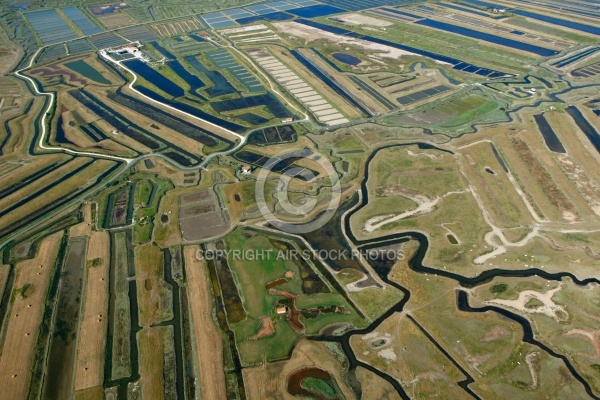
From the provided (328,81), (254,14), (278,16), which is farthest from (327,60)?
(254,14)

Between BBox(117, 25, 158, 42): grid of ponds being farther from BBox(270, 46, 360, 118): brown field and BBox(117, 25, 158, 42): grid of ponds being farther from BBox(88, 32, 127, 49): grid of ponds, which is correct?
BBox(270, 46, 360, 118): brown field

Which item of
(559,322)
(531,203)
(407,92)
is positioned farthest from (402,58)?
(559,322)

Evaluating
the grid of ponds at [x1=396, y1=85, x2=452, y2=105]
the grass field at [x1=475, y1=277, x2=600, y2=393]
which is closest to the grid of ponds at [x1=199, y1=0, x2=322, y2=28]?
the grid of ponds at [x1=396, y1=85, x2=452, y2=105]

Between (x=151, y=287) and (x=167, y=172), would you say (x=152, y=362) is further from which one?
(x=167, y=172)

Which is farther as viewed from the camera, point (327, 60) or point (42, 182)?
point (327, 60)

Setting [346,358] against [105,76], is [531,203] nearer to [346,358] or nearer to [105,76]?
[346,358]

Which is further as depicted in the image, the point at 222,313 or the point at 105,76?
the point at 105,76

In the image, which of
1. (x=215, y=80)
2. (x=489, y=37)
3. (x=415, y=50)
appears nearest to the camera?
(x=215, y=80)
